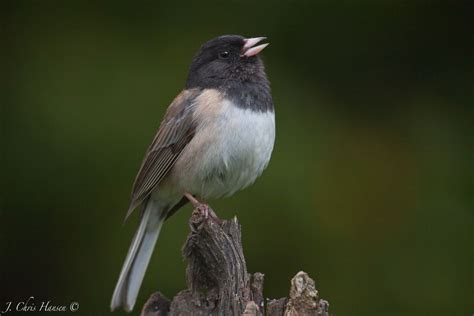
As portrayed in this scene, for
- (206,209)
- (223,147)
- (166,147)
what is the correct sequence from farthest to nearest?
(166,147) < (223,147) < (206,209)

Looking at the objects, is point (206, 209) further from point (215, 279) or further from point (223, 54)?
point (223, 54)

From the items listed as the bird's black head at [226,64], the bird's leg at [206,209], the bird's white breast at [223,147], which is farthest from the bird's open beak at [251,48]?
the bird's leg at [206,209]

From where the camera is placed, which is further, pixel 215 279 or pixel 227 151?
pixel 227 151

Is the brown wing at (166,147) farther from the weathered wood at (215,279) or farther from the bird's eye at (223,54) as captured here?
the weathered wood at (215,279)

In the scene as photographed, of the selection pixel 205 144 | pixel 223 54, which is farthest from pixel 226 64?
pixel 205 144

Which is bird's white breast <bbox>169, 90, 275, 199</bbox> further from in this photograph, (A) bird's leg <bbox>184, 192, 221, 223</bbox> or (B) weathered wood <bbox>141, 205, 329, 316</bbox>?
(B) weathered wood <bbox>141, 205, 329, 316</bbox>

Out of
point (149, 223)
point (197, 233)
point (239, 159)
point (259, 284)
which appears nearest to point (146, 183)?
point (149, 223)

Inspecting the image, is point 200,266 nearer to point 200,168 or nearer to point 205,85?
point 200,168

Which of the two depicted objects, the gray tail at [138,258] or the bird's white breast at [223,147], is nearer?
the bird's white breast at [223,147]

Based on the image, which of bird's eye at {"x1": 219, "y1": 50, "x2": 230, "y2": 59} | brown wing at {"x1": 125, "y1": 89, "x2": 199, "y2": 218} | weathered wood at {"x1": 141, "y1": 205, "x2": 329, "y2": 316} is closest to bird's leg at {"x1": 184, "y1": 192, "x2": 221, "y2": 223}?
weathered wood at {"x1": 141, "y1": 205, "x2": 329, "y2": 316}
